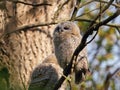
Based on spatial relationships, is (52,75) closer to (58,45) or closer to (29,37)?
(58,45)

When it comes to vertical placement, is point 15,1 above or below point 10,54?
above

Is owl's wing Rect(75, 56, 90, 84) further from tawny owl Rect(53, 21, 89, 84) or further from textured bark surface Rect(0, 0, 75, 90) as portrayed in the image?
textured bark surface Rect(0, 0, 75, 90)

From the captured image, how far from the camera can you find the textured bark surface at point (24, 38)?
13.2 ft

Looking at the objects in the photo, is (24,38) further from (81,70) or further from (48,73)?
(81,70)

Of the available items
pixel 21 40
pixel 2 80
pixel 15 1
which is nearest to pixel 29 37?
pixel 21 40

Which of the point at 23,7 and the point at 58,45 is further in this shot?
the point at 23,7

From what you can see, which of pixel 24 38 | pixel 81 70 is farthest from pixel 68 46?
pixel 24 38

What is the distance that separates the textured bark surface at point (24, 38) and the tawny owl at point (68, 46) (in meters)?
0.42

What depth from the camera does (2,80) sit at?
5.97ft

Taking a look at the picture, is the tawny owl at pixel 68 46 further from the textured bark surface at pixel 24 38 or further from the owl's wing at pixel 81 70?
the textured bark surface at pixel 24 38

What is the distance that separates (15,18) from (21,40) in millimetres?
214

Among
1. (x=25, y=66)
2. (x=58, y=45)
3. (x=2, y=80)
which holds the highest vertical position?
(x=2, y=80)

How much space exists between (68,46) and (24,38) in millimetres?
644

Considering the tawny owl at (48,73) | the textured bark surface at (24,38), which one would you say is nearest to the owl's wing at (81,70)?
the tawny owl at (48,73)
